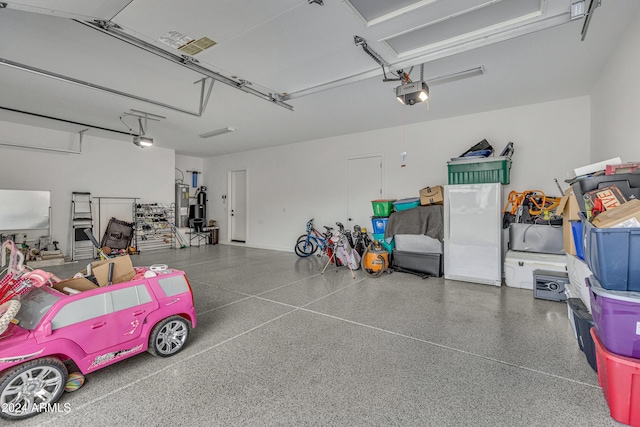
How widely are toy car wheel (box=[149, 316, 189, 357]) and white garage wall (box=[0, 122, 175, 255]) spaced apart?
5993 millimetres

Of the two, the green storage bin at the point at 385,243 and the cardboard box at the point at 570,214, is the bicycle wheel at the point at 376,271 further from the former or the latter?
the cardboard box at the point at 570,214

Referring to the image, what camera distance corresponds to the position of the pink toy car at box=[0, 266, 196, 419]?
1.64 metres

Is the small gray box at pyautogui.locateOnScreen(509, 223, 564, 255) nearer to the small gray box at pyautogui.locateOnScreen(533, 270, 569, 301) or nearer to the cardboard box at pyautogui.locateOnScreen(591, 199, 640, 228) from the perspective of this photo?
the small gray box at pyautogui.locateOnScreen(533, 270, 569, 301)

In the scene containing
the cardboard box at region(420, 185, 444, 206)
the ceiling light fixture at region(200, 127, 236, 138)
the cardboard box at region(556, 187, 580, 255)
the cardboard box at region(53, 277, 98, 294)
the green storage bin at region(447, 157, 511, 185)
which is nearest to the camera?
the cardboard box at region(53, 277, 98, 294)

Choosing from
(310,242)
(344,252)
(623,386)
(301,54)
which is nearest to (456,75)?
(301,54)

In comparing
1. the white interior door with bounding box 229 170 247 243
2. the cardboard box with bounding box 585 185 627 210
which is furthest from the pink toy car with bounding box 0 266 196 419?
the white interior door with bounding box 229 170 247 243

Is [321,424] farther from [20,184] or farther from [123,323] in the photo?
[20,184]

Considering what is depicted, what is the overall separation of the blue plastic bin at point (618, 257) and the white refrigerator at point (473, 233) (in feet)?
9.53

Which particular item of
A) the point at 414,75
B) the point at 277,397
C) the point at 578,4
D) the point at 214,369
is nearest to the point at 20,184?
the point at 214,369

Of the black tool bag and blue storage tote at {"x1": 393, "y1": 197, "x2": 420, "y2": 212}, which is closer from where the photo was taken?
blue storage tote at {"x1": 393, "y1": 197, "x2": 420, "y2": 212}

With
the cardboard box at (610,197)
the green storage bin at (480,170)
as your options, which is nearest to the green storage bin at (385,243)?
the green storage bin at (480,170)

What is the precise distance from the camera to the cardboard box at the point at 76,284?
214cm

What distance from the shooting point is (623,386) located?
1.51 metres

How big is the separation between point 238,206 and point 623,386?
8792 millimetres
